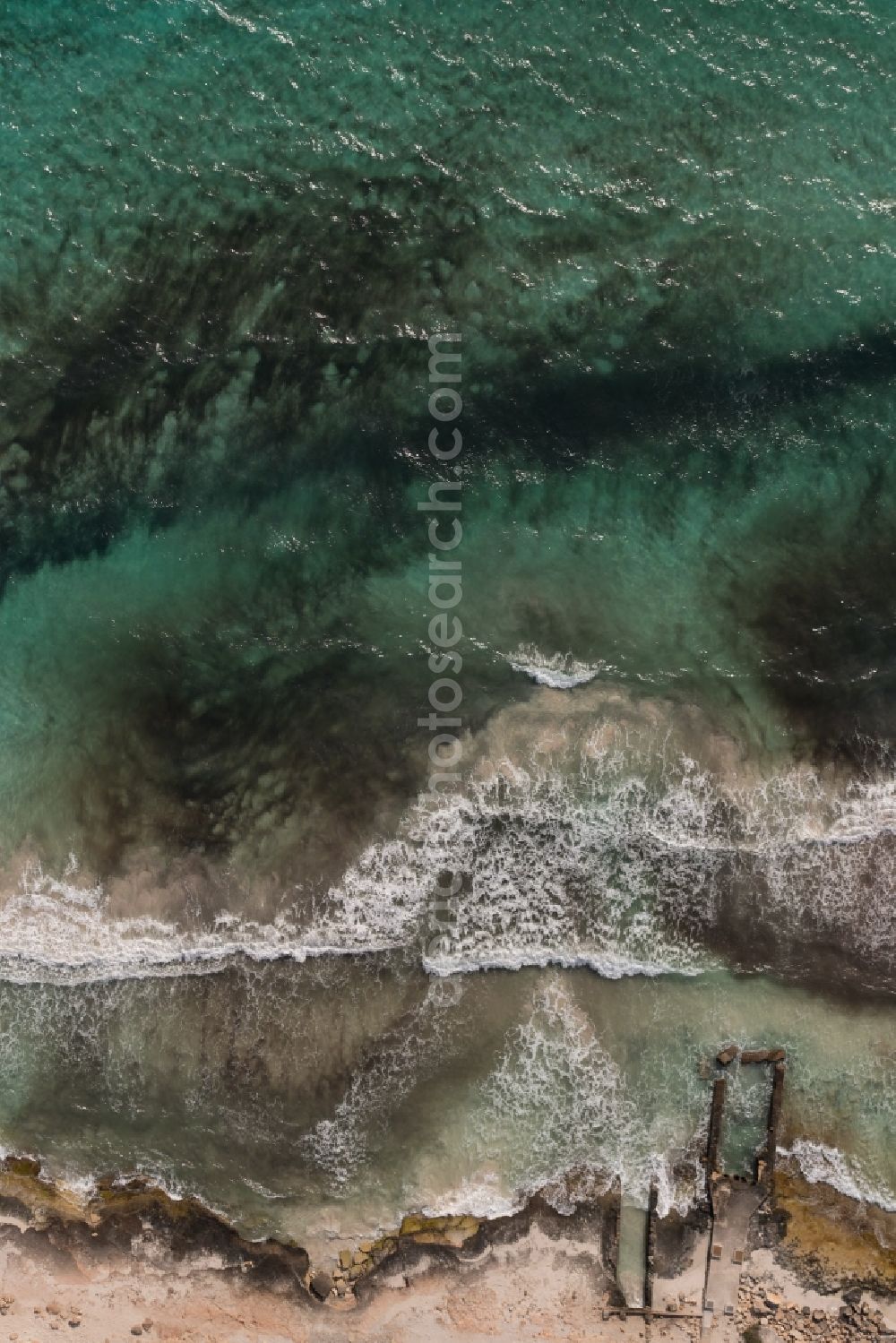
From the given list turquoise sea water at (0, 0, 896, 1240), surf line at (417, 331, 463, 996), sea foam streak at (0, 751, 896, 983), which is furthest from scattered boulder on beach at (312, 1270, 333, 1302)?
surf line at (417, 331, 463, 996)

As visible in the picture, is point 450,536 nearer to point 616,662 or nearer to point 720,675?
point 616,662

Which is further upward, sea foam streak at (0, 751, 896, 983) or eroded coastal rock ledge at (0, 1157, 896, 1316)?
sea foam streak at (0, 751, 896, 983)

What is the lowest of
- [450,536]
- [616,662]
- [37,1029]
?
[37,1029]

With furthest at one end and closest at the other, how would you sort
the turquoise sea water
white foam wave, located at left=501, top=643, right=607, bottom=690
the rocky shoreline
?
white foam wave, located at left=501, top=643, right=607, bottom=690
the turquoise sea water
the rocky shoreline

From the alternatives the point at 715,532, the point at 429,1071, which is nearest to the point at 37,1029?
the point at 429,1071

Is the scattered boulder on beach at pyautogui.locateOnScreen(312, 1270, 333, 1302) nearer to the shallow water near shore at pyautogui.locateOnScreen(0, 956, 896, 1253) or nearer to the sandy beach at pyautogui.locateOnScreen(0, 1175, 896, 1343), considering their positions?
the sandy beach at pyautogui.locateOnScreen(0, 1175, 896, 1343)
